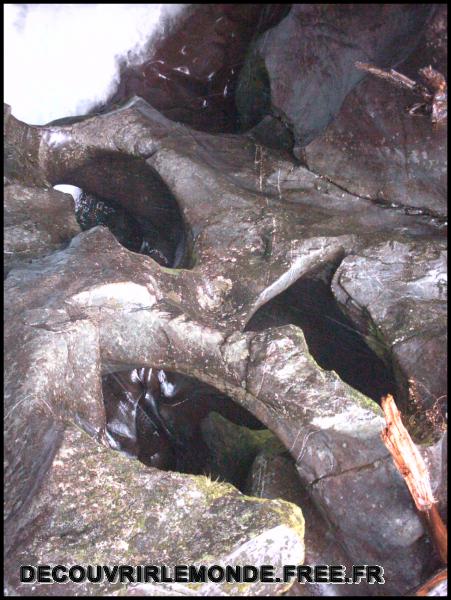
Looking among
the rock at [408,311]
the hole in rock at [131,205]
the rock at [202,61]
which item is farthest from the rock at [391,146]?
the rock at [202,61]

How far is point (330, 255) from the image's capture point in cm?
395

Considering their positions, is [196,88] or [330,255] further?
[196,88]

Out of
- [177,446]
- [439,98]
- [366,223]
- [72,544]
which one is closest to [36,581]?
[72,544]

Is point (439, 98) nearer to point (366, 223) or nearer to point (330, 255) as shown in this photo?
point (366, 223)

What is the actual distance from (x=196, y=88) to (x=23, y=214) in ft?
7.94

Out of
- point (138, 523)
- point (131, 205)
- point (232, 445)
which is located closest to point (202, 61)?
point (131, 205)

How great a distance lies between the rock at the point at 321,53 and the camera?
175 inches

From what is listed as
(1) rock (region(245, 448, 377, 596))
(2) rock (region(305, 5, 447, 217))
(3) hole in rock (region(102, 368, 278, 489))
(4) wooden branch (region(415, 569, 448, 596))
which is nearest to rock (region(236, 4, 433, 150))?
(2) rock (region(305, 5, 447, 217))

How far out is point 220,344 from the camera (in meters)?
3.39

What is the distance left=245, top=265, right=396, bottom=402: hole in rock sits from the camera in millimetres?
4000

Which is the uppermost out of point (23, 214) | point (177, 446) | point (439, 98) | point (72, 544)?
point (439, 98)

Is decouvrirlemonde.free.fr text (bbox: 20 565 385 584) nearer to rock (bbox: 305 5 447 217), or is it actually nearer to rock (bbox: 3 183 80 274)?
rock (bbox: 3 183 80 274)

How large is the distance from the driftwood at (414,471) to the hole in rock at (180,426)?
755 mm

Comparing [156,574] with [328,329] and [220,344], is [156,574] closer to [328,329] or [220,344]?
[220,344]
